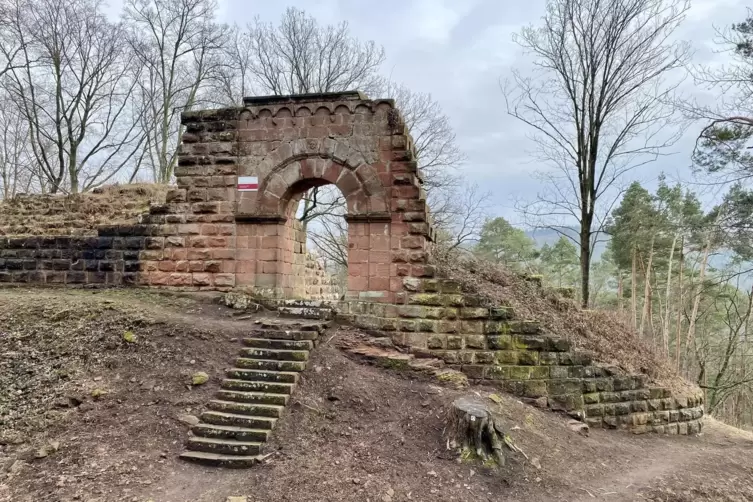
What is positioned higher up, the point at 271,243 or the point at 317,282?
the point at 271,243

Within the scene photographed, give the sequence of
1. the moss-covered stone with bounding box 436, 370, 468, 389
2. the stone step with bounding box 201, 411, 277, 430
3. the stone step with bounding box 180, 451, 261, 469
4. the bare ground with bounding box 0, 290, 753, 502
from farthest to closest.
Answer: the moss-covered stone with bounding box 436, 370, 468, 389, the stone step with bounding box 201, 411, 277, 430, the stone step with bounding box 180, 451, 261, 469, the bare ground with bounding box 0, 290, 753, 502

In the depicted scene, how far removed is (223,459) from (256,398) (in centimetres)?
93

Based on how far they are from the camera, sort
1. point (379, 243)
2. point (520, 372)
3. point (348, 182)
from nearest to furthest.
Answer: point (520, 372) → point (379, 243) → point (348, 182)

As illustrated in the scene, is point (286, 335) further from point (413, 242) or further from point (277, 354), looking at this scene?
point (413, 242)

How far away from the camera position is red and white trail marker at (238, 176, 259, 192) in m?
8.05

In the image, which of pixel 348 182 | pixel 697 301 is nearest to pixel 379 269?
pixel 348 182

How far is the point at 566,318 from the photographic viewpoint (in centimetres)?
866

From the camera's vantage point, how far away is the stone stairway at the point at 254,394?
16.1ft

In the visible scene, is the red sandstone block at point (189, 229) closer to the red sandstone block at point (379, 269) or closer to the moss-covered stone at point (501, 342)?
the red sandstone block at point (379, 269)

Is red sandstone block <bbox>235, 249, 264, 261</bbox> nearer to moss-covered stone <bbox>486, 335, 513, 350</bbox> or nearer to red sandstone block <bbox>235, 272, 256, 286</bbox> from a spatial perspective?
red sandstone block <bbox>235, 272, 256, 286</bbox>

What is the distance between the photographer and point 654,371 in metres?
8.34

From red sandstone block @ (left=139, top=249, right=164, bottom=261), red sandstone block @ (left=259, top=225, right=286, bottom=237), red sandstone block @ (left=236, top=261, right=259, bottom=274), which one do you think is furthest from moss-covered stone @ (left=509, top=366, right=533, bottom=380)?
red sandstone block @ (left=139, top=249, right=164, bottom=261)

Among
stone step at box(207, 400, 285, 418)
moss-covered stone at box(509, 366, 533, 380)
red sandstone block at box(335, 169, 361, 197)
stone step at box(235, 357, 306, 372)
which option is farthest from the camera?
red sandstone block at box(335, 169, 361, 197)

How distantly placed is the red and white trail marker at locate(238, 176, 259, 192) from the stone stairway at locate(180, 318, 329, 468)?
2362mm
